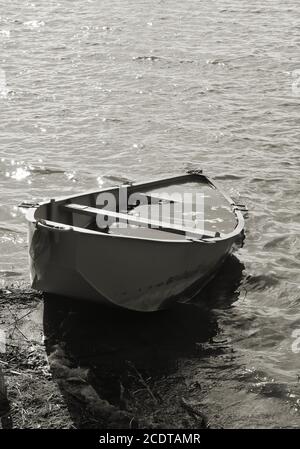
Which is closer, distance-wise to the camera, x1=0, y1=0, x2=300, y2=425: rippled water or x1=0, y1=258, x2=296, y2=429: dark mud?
x1=0, y1=258, x2=296, y2=429: dark mud

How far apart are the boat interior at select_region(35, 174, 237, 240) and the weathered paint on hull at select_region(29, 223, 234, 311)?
1.96 feet

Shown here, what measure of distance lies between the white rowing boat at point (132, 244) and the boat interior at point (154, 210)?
0.01 m

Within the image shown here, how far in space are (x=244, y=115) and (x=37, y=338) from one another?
9.69 metres

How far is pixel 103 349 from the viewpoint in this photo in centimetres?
753

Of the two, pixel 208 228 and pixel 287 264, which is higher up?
pixel 208 228

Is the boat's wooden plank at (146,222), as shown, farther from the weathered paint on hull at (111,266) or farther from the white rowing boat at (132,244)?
the weathered paint on hull at (111,266)

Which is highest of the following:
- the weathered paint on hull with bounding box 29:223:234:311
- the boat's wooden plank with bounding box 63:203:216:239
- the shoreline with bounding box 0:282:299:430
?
the boat's wooden plank with bounding box 63:203:216:239

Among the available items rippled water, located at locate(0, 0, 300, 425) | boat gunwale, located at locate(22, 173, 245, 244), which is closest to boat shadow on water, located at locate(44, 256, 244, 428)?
rippled water, located at locate(0, 0, 300, 425)

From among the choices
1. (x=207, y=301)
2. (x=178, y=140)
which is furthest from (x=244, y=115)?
(x=207, y=301)

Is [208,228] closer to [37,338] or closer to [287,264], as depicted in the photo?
[287,264]

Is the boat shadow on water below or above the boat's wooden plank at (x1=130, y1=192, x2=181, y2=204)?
below

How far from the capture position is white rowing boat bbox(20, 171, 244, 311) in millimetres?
7352

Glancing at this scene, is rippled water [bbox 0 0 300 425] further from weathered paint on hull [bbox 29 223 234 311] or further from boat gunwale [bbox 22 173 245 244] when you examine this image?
weathered paint on hull [bbox 29 223 234 311]
